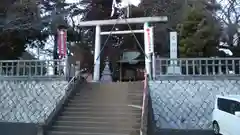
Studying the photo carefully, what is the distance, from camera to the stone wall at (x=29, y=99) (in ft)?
40.1

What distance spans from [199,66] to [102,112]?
14.2ft

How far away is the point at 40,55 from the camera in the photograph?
A: 25.8 meters

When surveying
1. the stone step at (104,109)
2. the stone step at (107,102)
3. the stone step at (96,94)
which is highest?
the stone step at (96,94)

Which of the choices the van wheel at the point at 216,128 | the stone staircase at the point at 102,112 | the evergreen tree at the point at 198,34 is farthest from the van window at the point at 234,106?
the evergreen tree at the point at 198,34

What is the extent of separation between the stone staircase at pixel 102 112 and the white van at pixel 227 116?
2.52m

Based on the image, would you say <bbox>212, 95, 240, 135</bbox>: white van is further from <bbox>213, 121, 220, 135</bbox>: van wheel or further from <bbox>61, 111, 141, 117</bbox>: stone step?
<bbox>61, 111, 141, 117</bbox>: stone step

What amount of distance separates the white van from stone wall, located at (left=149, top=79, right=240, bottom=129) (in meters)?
0.92

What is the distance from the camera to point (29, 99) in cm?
1250

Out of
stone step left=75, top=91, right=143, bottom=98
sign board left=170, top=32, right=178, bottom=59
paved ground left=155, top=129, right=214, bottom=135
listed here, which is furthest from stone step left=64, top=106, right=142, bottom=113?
sign board left=170, top=32, right=178, bottom=59

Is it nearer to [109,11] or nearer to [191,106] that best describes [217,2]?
[109,11]

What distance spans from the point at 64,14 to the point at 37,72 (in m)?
9.35

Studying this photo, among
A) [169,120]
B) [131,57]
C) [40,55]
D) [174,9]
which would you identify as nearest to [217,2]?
[174,9]

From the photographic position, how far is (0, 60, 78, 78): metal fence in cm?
1282

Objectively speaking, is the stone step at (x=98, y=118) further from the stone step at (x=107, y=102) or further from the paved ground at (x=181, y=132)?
the paved ground at (x=181, y=132)
